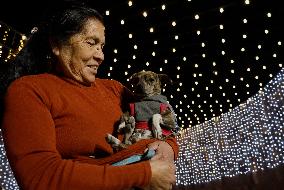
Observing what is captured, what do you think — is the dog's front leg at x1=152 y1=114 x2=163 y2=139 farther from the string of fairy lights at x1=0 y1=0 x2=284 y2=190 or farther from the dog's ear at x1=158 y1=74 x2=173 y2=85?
the string of fairy lights at x1=0 y1=0 x2=284 y2=190

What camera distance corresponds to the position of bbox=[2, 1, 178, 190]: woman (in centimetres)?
112

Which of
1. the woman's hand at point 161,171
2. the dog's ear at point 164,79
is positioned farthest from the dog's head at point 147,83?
the woman's hand at point 161,171

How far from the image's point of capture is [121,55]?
6.69m

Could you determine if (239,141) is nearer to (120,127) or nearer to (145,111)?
(145,111)

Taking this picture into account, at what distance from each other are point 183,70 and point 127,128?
6.21 meters

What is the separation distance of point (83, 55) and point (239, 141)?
1146 cm

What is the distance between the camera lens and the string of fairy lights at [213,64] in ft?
18.9

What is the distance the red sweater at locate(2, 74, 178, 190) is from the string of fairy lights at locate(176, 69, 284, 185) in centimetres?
784

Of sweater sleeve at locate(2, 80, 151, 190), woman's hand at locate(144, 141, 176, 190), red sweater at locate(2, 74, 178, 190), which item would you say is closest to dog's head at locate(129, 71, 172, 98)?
red sweater at locate(2, 74, 178, 190)

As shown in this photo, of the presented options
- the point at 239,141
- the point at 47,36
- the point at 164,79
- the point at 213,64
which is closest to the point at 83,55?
the point at 47,36

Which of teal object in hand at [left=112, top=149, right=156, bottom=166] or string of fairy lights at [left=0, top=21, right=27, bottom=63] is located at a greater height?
string of fairy lights at [left=0, top=21, right=27, bottom=63]

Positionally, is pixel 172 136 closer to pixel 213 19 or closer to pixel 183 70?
pixel 213 19

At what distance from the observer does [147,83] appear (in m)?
1.90

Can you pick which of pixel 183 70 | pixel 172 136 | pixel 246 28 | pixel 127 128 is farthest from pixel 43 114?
pixel 183 70
